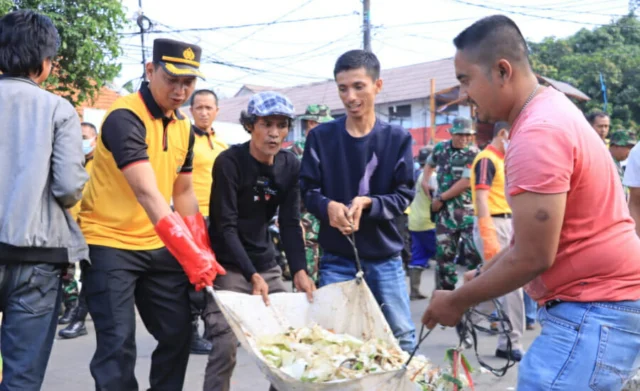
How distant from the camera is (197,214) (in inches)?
161

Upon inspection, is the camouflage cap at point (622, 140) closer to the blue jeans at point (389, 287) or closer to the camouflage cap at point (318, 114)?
the camouflage cap at point (318, 114)

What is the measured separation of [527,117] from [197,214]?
225 cm

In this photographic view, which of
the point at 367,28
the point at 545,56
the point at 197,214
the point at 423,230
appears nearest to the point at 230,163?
the point at 197,214

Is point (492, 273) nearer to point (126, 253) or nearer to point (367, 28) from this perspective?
point (126, 253)

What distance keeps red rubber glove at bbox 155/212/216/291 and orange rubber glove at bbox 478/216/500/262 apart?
2.94 m

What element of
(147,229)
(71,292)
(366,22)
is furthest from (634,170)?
(366,22)

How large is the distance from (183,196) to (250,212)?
0.40 metres

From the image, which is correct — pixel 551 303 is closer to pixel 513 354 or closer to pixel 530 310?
pixel 513 354

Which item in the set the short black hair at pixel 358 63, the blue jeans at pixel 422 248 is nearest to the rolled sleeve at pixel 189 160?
the short black hair at pixel 358 63

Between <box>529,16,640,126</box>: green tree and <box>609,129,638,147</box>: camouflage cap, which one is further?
<box>529,16,640,126</box>: green tree

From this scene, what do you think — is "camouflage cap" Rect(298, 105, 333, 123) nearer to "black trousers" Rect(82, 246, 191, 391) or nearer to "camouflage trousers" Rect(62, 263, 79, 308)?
"camouflage trousers" Rect(62, 263, 79, 308)

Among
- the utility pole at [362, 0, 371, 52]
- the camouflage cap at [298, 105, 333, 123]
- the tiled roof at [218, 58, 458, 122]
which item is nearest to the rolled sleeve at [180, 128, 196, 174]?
the camouflage cap at [298, 105, 333, 123]

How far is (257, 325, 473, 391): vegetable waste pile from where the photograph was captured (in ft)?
9.53

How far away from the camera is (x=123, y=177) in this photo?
12.5 ft
